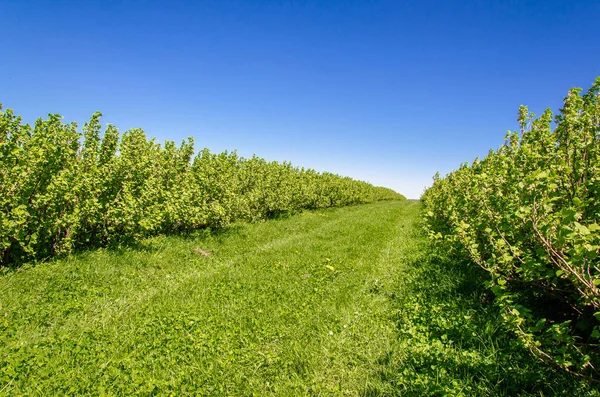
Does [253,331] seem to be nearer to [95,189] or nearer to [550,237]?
[550,237]

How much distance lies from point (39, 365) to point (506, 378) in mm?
6097

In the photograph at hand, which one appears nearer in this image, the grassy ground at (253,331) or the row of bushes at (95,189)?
the grassy ground at (253,331)

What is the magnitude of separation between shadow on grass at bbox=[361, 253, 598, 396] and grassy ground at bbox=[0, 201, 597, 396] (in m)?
0.02

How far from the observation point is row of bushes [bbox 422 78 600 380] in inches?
122

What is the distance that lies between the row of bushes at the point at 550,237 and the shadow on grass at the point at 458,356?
34cm

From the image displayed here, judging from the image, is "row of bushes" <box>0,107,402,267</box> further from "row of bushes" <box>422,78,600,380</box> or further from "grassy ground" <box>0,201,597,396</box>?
"row of bushes" <box>422,78,600,380</box>

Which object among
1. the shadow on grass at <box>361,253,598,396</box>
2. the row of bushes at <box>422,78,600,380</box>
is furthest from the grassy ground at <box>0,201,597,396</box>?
the row of bushes at <box>422,78,600,380</box>

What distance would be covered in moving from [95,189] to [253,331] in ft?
20.5

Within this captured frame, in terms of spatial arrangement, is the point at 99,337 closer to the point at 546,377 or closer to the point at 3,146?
the point at 3,146

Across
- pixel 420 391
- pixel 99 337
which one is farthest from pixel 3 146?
pixel 420 391

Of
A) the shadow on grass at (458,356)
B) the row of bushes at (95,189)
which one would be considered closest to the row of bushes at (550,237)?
the shadow on grass at (458,356)

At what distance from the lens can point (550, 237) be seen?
11.2 ft

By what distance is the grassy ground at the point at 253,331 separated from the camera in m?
3.97

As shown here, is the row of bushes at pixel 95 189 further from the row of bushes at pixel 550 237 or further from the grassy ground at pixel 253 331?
the row of bushes at pixel 550 237
